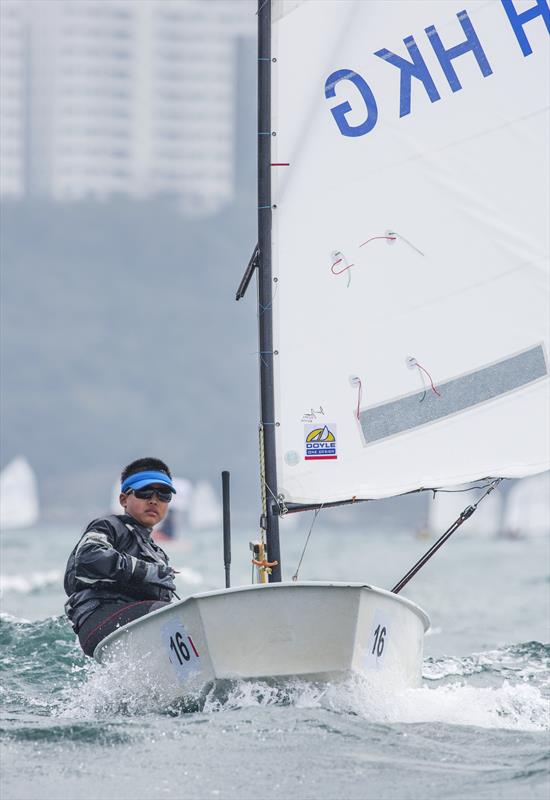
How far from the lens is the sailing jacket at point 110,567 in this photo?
5.68 meters

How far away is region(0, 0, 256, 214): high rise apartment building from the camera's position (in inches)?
4651

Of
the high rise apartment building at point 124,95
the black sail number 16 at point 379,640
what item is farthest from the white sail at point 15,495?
the high rise apartment building at point 124,95

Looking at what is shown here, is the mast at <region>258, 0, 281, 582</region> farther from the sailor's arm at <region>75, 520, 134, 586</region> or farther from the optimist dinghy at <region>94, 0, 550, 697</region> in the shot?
the sailor's arm at <region>75, 520, 134, 586</region>

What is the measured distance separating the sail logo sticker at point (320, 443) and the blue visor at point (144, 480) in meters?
0.70

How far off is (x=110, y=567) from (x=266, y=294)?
5.12 ft

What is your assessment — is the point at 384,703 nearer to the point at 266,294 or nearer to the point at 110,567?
the point at 110,567

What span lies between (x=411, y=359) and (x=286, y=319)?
64cm

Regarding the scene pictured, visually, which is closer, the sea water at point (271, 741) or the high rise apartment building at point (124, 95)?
the sea water at point (271, 741)

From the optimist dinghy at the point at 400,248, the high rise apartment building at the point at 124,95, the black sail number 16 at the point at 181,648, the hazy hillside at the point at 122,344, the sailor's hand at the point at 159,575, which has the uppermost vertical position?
the high rise apartment building at the point at 124,95

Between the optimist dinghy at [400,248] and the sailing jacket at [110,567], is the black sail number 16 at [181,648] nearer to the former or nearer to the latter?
the sailing jacket at [110,567]

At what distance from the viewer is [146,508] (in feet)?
19.7

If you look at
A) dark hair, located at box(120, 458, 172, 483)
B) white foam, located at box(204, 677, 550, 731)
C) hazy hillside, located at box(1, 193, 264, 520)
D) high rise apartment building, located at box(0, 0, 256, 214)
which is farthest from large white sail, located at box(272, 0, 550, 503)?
high rise apartment building, located at box(0, 0, 256, 214)

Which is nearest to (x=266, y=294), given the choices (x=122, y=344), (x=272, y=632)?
(x=272, y=632)

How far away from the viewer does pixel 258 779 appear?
4.54 metres
